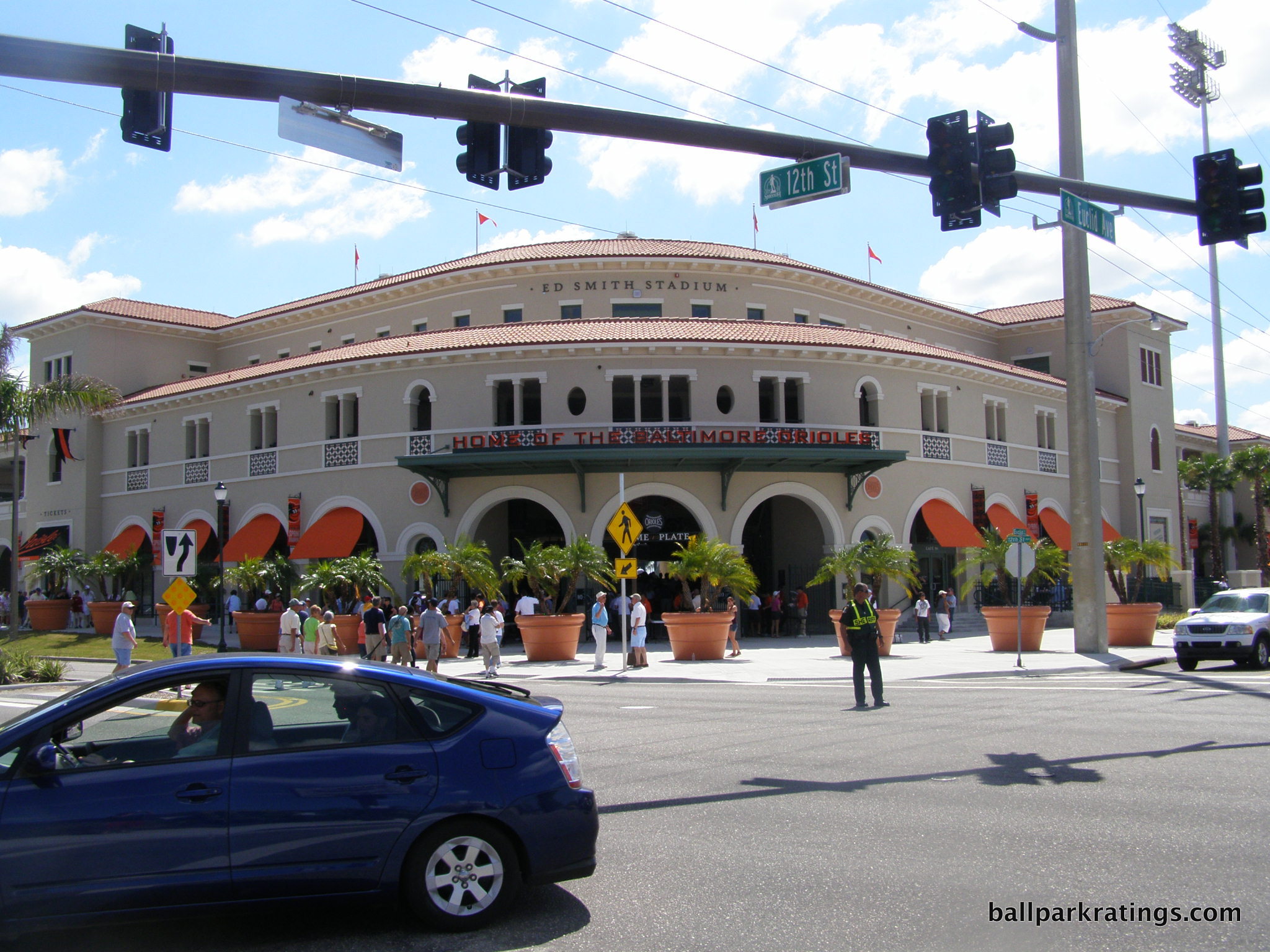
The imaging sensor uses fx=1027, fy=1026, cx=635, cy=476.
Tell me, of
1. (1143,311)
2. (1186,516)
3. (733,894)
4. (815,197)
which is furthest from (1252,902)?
Answer: (1186,516)

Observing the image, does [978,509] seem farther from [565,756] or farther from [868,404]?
[565,756]

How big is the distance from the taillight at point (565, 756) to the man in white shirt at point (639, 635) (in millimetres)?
17227

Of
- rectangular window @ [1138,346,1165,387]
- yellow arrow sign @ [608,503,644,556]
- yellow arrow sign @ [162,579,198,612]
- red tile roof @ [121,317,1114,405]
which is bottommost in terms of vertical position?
yellow arrow sign @ [162,579,198,612]

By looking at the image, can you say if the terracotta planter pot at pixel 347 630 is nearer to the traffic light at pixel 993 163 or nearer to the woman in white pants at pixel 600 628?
the woman in white pants at pixel 600 628

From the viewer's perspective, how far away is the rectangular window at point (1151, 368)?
152ft

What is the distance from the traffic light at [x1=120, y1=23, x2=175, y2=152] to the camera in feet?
28.7

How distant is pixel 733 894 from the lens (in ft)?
19.2

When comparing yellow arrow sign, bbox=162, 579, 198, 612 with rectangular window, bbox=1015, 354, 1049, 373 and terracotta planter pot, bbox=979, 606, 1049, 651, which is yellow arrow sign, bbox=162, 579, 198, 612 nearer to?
terracotta planter pot, bbox=979, 606, 1049, 651

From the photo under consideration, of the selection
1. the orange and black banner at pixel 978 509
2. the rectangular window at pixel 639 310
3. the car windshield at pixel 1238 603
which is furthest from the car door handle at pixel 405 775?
the rectangular window at pixel 639 310

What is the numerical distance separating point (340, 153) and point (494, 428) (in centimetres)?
2265

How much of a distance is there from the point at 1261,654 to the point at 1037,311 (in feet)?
108

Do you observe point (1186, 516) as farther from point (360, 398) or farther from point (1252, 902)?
point (1252, 902)

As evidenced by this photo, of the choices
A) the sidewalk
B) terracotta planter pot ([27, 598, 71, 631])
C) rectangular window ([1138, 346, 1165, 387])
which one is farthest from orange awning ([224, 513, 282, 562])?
rectangular window ([1138, 346, 1165, 387])

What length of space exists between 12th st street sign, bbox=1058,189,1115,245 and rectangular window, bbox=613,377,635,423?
19938 mm
